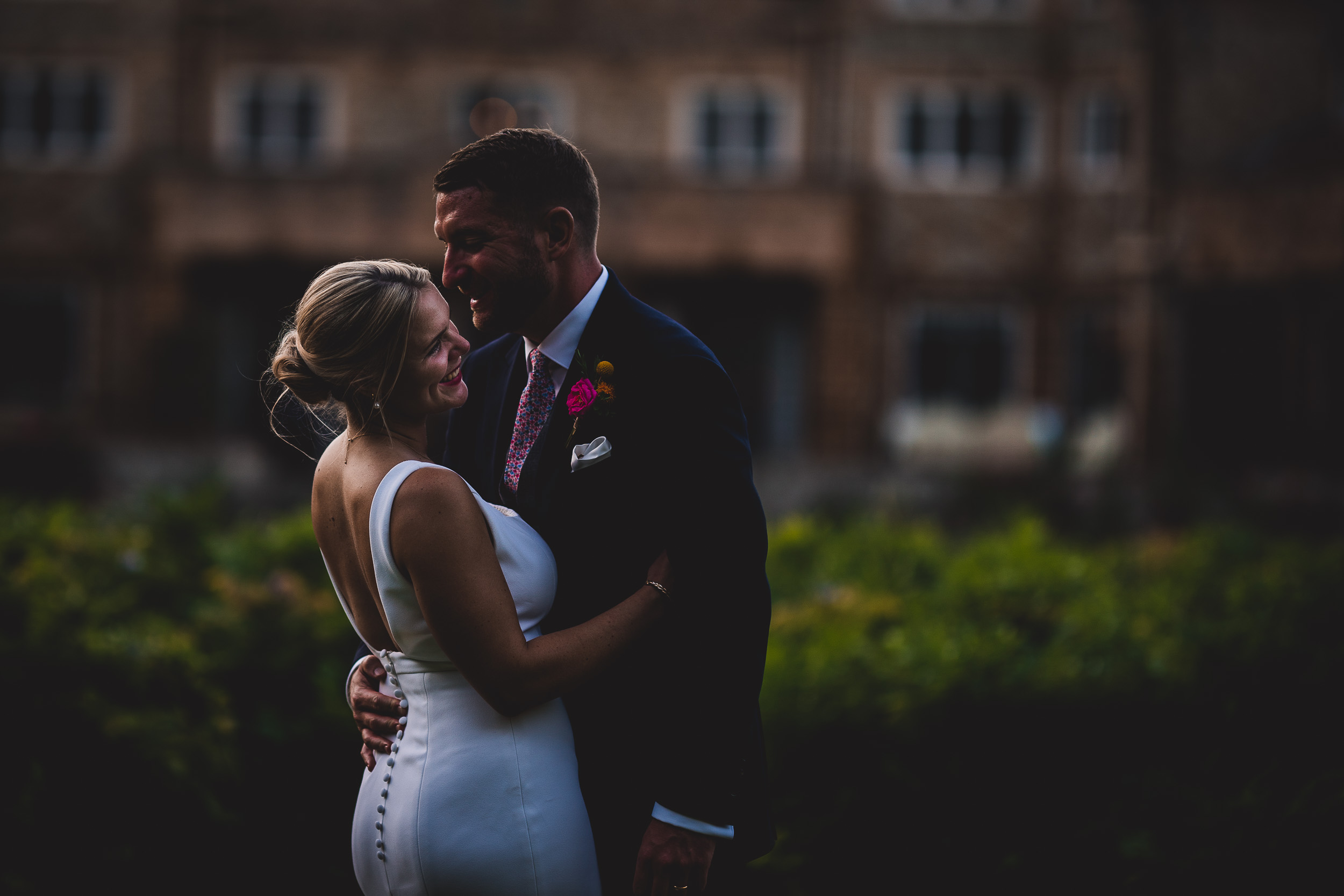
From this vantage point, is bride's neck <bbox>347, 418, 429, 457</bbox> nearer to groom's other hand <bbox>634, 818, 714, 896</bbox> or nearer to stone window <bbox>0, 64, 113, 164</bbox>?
groom's other hand <bbox>634, 818, 714, 896</bbox>

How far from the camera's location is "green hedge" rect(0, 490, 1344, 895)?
11.9 feet

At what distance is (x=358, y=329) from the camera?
7.56 feet

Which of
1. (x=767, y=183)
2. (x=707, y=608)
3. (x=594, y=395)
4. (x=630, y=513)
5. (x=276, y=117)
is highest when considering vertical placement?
(x=276, y=117)

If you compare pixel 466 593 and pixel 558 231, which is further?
pixel 558 231

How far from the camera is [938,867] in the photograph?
367cm

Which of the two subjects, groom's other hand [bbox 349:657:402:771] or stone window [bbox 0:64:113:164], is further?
stone window [bbox 0:64:113:164]

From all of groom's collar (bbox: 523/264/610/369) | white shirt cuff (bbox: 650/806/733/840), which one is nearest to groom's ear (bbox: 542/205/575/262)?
groom's collar (bbox: 523/264/610/369)

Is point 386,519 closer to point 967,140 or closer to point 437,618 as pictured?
point 437,618

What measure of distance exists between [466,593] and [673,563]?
0.43 metres

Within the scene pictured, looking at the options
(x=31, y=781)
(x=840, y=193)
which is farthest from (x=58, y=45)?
(x=31, y=781)

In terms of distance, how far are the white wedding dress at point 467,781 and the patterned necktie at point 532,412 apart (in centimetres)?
26

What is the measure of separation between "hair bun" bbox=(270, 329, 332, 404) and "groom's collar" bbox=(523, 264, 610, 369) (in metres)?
0.47

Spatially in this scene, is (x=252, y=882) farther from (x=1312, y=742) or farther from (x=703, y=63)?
(x=703, y=63)

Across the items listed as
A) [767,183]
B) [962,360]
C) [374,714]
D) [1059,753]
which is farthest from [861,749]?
[962,360]
